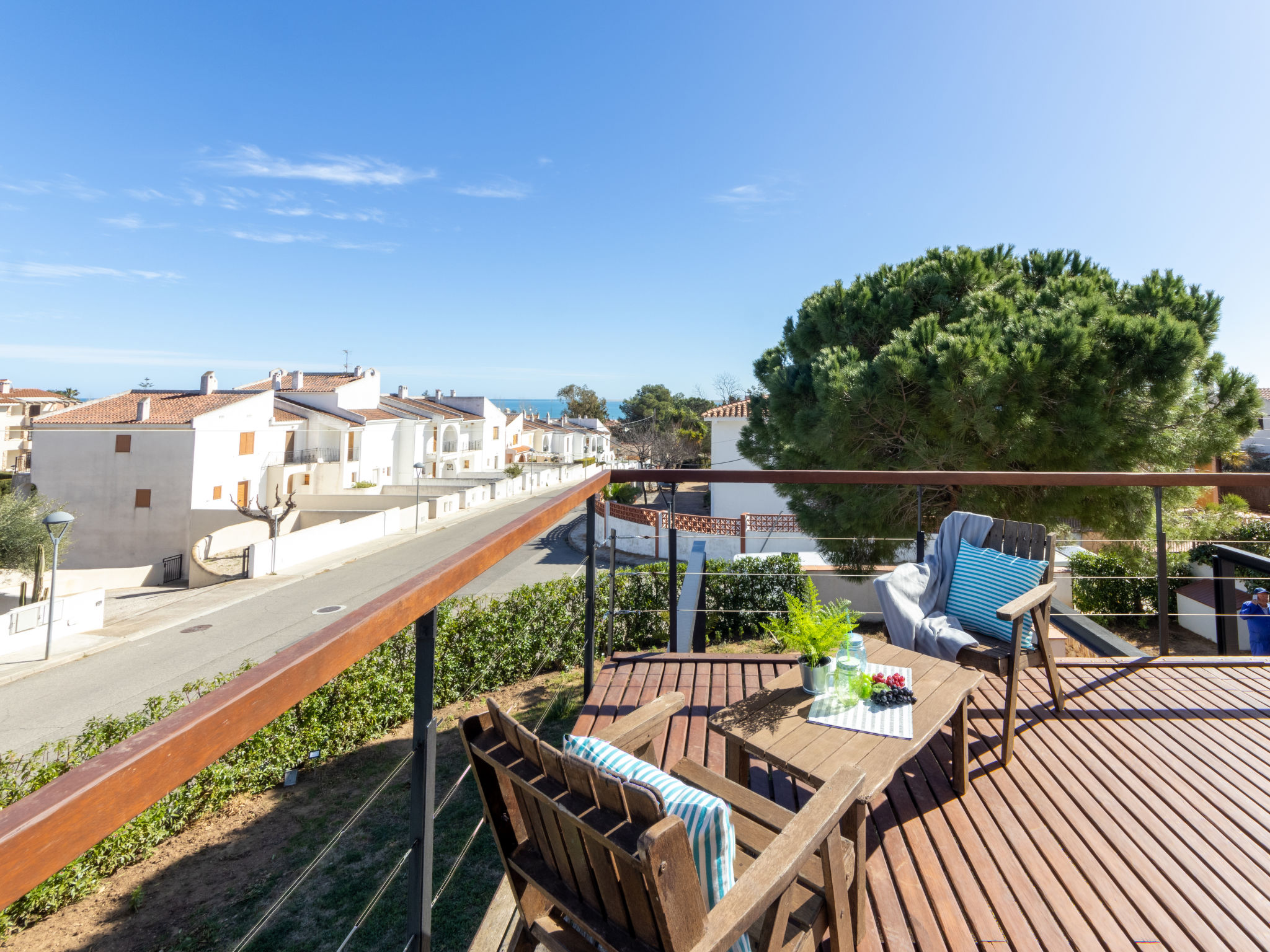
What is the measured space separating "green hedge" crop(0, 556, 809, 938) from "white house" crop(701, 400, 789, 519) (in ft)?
37.0

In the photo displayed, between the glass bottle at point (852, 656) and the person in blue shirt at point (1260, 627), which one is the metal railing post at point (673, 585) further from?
the person in blue shirt at point (1260, 627)

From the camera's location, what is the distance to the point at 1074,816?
6.68 ft

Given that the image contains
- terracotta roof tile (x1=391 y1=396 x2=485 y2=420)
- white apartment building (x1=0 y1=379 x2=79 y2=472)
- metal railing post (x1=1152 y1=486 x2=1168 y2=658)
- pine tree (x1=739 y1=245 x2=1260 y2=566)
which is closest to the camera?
metal railing post (x1=1152 y1=486 x2=1168 y2=658)

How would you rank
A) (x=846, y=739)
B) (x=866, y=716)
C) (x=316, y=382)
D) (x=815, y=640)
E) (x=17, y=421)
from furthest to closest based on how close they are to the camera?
(x=17, y=421)
(x=316, y=382)
(x=815, y=640)
(x=866, y=716)
(x=846, y=739)

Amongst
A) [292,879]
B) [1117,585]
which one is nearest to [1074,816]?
[292,879]

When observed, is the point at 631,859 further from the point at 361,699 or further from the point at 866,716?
the point at 361,699

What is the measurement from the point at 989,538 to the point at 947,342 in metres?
5.44

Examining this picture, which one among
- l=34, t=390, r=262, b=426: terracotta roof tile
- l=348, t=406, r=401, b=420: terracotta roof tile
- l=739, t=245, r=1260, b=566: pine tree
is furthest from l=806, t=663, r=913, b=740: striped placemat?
l=348, t=406, r=401, b=420: terracotta roof tile

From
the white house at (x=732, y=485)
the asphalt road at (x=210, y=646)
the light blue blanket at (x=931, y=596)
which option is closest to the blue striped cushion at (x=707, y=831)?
the light blue blanket at (x=931, y=596)

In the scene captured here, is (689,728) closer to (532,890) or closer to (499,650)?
(532,890)

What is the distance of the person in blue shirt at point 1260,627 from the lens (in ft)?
16.0

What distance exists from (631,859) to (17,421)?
53439 mm

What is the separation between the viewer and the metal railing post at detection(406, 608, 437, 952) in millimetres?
1229

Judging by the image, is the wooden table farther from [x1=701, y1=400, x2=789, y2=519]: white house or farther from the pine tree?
[x1=701, y1=400, x2=789, y2=519]: white house
